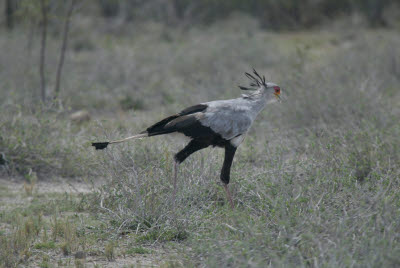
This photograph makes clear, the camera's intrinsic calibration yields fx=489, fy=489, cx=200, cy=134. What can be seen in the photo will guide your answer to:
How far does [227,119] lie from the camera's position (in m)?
4.54

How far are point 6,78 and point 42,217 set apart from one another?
230 inches

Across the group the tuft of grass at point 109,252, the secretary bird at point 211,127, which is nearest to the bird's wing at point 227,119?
the secretary bird at point 211,127

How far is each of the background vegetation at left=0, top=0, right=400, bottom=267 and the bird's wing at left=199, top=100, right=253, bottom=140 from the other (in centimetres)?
43

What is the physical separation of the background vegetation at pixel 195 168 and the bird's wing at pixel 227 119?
43 cm

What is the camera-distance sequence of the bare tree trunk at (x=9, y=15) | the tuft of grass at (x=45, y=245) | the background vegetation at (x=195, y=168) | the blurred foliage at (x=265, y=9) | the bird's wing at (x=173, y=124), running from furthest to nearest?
the blurred foliage at (x=265, y=9) → the bare tree trunk at (x=9, y=15) → the bird's wing at (x=173, y=124) → the tuft of grass at (x=45, y=245) → the background vegetation at (x=195, y=168)

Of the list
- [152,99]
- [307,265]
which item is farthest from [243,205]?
[152,99]

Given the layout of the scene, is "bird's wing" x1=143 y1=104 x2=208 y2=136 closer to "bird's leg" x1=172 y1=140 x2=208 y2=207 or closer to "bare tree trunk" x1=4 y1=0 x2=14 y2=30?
"bird's leg" x1=172 y1=140 x2=208 y2=207

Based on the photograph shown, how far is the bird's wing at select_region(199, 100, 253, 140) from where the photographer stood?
14.8 feet

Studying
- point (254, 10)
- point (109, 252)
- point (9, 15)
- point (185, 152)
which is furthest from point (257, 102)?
point (254, 10)

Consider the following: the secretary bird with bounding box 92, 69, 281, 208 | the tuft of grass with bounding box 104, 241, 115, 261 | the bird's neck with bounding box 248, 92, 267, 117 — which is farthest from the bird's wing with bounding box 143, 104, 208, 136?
the tuft of grass with bounding box 104, 241, 115, 261

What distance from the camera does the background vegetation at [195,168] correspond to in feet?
11.3

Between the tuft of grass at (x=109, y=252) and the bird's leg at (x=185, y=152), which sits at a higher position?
the bird's leg at (x=185, y=152)

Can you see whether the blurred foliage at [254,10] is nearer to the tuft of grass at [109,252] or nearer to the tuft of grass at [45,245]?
the tuft of grass at [45,245]

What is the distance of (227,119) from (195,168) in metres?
0.71
